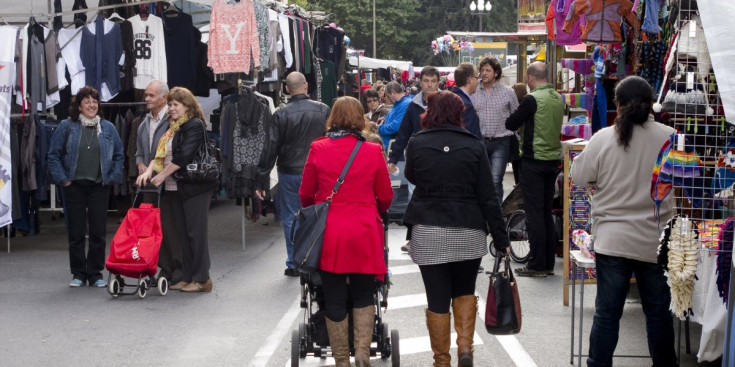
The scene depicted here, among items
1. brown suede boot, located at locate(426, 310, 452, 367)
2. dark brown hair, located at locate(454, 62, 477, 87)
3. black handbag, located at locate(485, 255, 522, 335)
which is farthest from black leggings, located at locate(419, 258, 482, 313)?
dark brown hair, located at locate(454, 62, 477, 87)

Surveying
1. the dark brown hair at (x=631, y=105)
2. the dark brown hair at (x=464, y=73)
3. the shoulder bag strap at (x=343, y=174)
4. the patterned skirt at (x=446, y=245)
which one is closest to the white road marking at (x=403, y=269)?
the dark brown hair at (x=464, y=73)

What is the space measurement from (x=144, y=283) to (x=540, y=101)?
173 inches

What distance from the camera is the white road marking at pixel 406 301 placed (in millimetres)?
9758

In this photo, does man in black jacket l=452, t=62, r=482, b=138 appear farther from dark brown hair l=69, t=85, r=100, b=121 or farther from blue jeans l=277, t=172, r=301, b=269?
dark brown hair l=69, t=85, r=100, b=121

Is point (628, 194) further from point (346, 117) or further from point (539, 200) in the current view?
point (539, 200)

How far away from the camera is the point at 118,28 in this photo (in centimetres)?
1355

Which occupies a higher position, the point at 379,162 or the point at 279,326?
the point at 379,162

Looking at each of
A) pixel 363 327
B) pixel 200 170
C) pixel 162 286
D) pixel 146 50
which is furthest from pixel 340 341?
pixel 146 50

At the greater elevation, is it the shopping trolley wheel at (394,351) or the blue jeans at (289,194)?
the blue jeans at (289,194)

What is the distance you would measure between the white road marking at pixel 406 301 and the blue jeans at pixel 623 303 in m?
3.41

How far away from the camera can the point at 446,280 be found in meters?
6.86

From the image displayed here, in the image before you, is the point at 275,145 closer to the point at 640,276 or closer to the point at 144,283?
the point at 144,283

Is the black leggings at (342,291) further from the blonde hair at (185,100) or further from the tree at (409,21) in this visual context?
the tree at (409,21)

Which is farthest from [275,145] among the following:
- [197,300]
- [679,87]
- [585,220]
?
[679,87]
